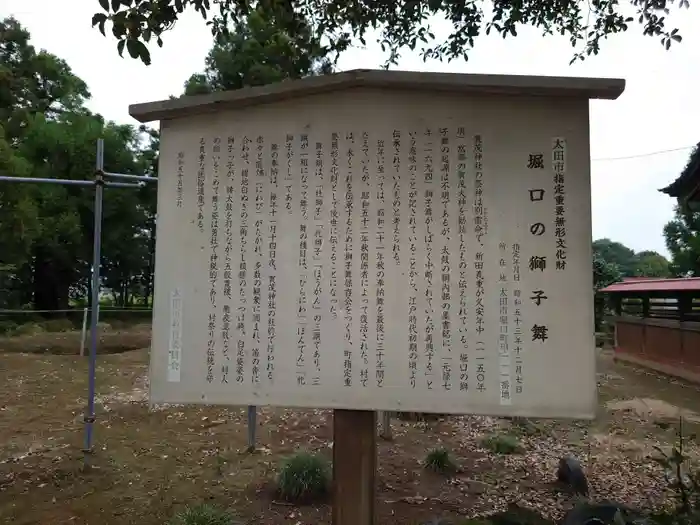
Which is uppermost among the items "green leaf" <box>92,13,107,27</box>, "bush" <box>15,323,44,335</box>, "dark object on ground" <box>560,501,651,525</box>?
"green leaf" <box>92,13,107,27</box>

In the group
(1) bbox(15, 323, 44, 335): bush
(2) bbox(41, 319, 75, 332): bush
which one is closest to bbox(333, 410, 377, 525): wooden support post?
(1) bbox(15, 323, 44, 335): bush

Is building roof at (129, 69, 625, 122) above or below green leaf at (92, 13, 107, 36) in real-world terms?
below

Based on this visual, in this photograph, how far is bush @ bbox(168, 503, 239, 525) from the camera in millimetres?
3541

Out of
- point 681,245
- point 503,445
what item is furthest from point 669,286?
point 681,245

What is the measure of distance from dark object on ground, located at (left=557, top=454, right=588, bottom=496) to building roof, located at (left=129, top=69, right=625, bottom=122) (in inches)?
138

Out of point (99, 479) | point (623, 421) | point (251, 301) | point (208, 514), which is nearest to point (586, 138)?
point (251, 301)

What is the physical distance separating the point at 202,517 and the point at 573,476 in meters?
3.23

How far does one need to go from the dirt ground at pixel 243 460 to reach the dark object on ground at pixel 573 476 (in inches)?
5.1

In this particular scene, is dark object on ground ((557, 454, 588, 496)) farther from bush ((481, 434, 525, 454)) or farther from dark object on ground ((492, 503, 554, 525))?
dark object on ground ((492, 503, 554, 525))

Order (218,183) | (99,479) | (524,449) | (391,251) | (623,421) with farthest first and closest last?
(623,421), (524,449), (99,479), (218,183), (391,251)

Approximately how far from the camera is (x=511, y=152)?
2.67 metres

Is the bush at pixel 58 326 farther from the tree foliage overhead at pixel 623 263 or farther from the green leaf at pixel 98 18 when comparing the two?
the tree foliage overhead at pixel 623 263

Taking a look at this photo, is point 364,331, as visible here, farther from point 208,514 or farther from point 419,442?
point 419,442

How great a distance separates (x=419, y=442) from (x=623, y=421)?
3.48 m
